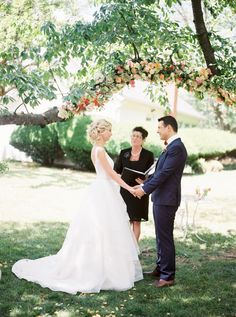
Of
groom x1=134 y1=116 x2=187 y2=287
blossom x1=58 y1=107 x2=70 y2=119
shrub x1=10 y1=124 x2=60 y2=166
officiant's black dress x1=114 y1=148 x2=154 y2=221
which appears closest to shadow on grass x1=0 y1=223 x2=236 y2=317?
groom x1=134 y1=116 x2=187 y2=287

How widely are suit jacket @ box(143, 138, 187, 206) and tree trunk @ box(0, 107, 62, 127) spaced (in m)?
1.67

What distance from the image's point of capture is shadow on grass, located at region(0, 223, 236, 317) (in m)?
5.79

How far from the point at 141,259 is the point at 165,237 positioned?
187 centimetres

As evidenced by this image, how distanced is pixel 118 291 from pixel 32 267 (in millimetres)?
1506

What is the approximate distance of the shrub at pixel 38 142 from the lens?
2411cm

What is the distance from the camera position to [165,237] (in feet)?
22.1

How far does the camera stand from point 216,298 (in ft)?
21.0

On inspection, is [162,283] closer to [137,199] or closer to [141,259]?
[141,259]

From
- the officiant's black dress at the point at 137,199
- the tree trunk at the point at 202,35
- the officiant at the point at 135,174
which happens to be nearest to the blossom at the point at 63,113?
the officiant at the point at 135,174

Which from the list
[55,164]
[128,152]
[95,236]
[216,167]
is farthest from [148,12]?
[55,164]

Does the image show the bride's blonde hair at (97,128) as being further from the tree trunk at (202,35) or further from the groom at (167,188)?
the tree trunk at (202,35)

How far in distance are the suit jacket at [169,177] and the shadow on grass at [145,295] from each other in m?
1.25

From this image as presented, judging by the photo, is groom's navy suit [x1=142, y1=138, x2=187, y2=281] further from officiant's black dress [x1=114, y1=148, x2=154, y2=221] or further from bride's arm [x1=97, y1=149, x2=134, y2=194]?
officiant's black dress [x1=114, y1=148, x2=154, y2=221]

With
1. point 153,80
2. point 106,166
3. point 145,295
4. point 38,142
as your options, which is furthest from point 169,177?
point 38,142
